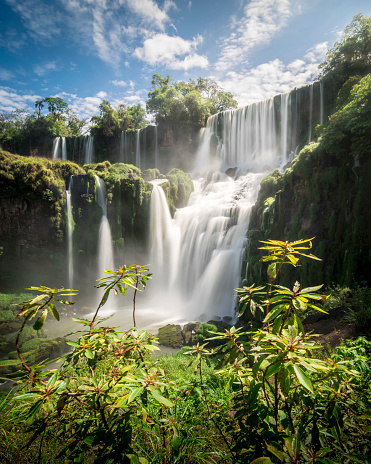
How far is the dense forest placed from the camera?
1.18m

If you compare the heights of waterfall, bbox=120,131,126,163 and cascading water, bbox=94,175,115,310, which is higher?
waterfall, bbox=120,131,126,163

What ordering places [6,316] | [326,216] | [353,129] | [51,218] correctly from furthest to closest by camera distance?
1. [51,218]
2. [6,316]
3. [326,216]
4. [353,129]

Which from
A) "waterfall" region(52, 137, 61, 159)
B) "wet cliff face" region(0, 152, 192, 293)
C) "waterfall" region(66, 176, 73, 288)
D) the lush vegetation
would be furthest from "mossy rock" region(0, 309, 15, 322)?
"waterfall" region(52, 137, 61, 159)

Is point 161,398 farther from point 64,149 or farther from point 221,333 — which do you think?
point 64,149

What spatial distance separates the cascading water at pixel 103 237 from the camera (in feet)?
51.6

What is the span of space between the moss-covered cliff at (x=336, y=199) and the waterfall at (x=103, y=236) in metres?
10.1

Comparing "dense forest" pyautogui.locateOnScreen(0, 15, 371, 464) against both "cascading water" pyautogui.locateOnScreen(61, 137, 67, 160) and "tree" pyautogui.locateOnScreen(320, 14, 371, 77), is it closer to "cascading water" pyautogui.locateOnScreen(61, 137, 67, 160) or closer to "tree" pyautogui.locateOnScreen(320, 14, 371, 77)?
"tree" pyautogui.locateOnScreen(320, 14, 371, 77)

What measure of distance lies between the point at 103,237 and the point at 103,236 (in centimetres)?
7

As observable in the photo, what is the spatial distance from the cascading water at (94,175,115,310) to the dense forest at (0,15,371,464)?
1.30ft

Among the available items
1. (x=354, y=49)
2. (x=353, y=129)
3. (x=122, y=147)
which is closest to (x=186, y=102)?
(x=122, y=147)

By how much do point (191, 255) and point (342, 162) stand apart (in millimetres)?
9514

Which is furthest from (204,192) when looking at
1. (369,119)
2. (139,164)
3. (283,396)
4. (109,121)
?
(283,396)

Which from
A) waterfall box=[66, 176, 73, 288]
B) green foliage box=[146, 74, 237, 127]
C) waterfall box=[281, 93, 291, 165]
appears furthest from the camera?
green foliage box=[146, 74, 237, 127]

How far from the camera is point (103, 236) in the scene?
15859 mm
